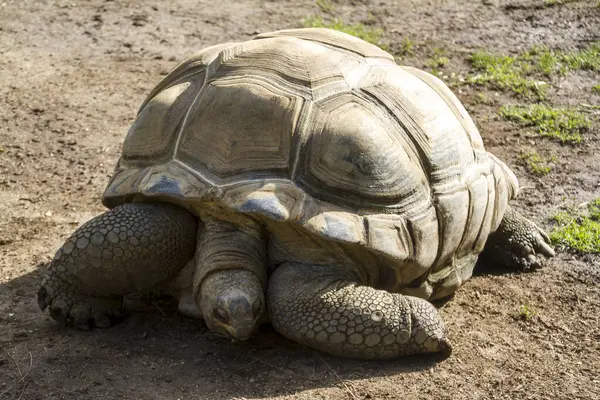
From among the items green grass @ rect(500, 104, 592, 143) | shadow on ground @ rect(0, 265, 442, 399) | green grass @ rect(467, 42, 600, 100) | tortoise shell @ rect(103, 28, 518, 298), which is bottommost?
shadow on ground @ rect(0, 265, 442, 399)

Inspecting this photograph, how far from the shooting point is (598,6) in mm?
9383

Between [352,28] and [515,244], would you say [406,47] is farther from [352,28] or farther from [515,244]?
[515,244]

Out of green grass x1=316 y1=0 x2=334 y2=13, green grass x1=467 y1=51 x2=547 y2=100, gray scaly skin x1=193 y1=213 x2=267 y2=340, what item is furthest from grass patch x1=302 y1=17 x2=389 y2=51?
gray scaly skin x1=193 y1=213 x2=267 y2=340

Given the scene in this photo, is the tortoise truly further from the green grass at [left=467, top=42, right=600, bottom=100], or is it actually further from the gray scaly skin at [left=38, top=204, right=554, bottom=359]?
the green grass at [left=467, top=42, right=600, bottom=100]

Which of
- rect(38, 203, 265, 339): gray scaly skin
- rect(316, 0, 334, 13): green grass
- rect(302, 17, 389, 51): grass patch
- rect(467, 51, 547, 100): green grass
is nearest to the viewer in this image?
rect(38, 203, 265, 339): gray scaly skin

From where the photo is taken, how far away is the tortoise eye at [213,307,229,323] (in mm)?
3822

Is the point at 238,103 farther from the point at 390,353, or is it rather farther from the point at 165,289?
the point at 390,353

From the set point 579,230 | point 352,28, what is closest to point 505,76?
point 352,28

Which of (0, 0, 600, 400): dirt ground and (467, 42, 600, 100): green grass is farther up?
(467, 42, 600, 100): green grass

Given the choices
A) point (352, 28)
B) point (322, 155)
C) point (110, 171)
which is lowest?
point (110, 171)

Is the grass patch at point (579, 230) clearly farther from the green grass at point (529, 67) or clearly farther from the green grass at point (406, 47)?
the green grass at point (406, 47)

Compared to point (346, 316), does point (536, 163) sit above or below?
below

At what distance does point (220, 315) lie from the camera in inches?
151

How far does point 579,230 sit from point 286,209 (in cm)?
251
